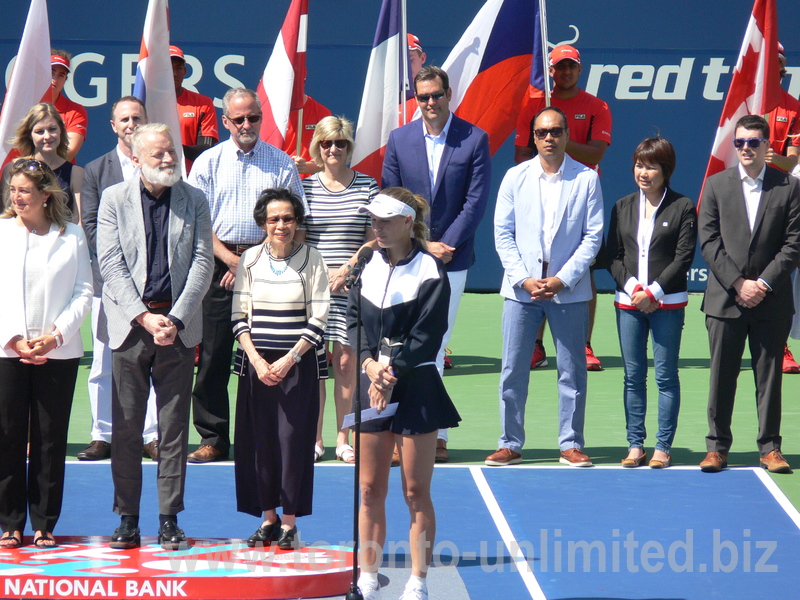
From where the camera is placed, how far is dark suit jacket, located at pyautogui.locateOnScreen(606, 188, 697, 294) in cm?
751

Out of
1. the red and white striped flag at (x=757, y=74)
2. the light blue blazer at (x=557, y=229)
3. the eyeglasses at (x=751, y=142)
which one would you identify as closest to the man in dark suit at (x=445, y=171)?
the light blue blazer at (x=557, y=229)

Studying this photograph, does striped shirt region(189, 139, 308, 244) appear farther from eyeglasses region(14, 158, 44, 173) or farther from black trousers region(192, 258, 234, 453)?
eyeglasses region(14, 158, 44, 173)

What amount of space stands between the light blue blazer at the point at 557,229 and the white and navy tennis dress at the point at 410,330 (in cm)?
226

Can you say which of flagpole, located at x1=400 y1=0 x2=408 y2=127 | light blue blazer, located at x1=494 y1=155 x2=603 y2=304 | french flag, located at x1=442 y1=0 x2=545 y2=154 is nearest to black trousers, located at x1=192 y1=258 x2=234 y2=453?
light blue blazer, located at x1=494 y1=155 x2=603 y2=304

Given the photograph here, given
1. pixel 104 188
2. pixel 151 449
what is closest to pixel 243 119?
pixel 104 188

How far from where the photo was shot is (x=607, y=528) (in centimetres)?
634

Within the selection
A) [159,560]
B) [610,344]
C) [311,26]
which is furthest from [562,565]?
[311,26]

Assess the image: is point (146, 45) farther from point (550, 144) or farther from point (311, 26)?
point (311, 26)

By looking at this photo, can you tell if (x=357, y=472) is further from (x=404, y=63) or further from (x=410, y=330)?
(x=404, y=63)

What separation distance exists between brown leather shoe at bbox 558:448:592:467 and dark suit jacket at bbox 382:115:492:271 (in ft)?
4.59

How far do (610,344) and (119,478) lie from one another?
280 inches

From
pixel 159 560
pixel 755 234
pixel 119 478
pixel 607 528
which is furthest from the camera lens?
pixel 755 234

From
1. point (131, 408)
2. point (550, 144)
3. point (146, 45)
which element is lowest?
point (131, 408)

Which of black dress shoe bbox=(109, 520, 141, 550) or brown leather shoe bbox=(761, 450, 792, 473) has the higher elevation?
brown leather shoe bbox=(761, 450, 792, 473)
